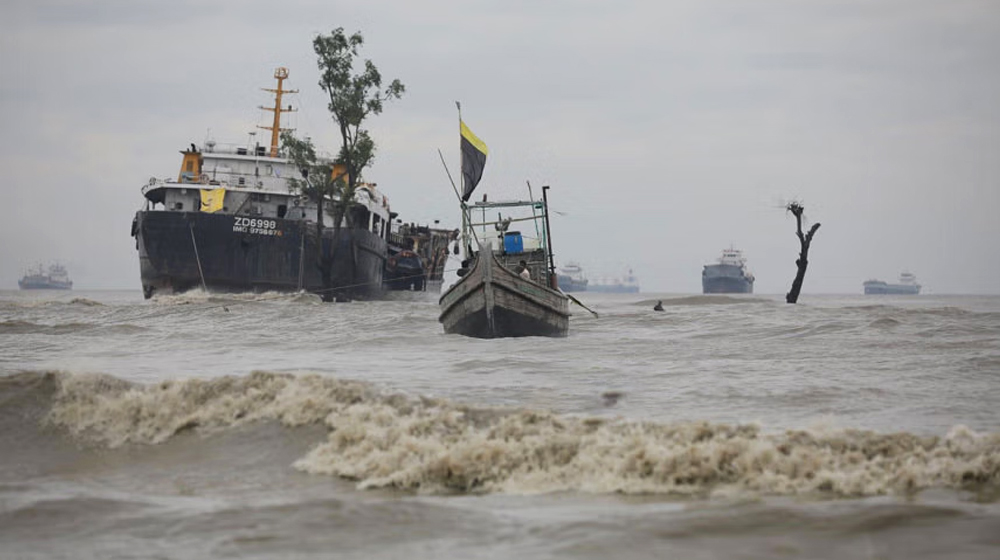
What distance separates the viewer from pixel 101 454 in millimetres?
8016

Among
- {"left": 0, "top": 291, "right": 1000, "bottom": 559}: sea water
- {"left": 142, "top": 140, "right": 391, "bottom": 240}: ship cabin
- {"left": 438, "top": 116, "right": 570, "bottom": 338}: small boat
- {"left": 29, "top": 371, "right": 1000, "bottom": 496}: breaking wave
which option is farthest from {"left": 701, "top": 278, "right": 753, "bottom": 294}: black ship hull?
{"left": 29, "top": 371, "right": 1000, "bottom": 496}: breaking wave

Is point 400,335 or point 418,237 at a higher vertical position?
point 418,237

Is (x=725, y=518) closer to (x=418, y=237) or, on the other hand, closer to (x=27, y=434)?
(x=27, y=434)

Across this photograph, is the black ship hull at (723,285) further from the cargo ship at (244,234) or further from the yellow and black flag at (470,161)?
the yellow and black flag at (470,161)

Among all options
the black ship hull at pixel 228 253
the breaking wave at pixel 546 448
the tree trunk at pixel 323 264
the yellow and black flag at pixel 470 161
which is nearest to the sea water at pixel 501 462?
the breaking wave at pixel 546 448

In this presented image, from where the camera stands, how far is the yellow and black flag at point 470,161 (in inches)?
846

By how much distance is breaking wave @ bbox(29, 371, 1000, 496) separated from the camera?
21.5ft

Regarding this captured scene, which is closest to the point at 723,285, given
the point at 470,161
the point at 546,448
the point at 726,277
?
the point at 726,277

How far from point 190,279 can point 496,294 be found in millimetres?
22036

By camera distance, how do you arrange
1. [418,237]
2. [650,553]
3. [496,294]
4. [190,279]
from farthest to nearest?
[418,237] < [190,279] < [496,294] < [650,553]

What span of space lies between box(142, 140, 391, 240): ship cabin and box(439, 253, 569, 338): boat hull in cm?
2002

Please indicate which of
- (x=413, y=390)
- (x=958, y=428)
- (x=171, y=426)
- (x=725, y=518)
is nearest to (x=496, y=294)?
(x=413, y=390)

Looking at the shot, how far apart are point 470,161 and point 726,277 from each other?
99.9 m

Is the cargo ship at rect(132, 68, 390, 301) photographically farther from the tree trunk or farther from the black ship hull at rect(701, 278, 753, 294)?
the black ship hull at rect(701, 278, 753, 294)
